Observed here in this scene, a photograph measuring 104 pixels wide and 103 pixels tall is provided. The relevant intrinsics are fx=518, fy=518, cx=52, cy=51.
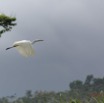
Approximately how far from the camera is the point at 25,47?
15.4 metres

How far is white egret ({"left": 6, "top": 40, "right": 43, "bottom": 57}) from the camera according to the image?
49.9 ft

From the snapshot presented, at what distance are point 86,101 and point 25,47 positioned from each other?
5.77 meters

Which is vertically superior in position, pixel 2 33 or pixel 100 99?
pixel 2 33

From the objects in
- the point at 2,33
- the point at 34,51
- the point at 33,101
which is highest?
the point at 33,101

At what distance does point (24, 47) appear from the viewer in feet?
50.5

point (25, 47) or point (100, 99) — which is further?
point (25, 47)

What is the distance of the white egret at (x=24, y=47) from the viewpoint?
15203 millimetres

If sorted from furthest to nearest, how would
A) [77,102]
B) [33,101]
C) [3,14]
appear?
1. [33,101]
2. [3,14]
3. [77,102]

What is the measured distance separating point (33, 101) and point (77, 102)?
148 m

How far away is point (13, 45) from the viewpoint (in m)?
15.3

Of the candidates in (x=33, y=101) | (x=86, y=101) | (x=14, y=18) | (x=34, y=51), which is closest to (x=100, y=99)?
(x=86, y=101)

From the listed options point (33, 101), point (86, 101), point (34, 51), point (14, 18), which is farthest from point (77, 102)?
point (33, 101)

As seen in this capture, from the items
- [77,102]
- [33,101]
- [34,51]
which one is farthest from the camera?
[33,101]

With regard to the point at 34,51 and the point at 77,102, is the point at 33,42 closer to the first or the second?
the point at 34,51
